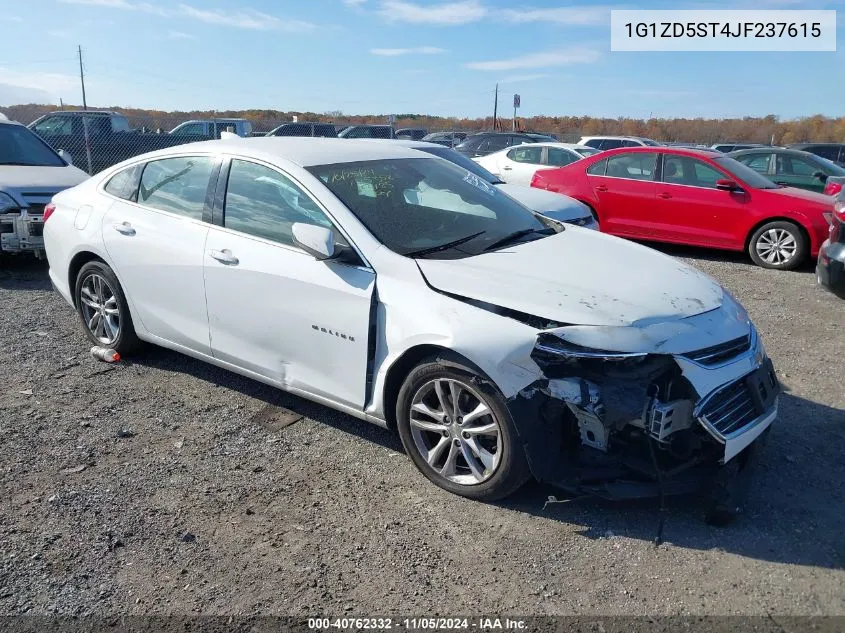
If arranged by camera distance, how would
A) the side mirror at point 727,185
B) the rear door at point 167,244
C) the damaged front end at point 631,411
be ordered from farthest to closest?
the side mirror at point 727,185 → the rear door at point 167,244 → the damaged front end at point 631,411

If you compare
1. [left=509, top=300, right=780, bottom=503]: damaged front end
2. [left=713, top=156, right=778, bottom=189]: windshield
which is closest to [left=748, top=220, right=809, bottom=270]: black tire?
[left=713, top=156, right=778, bottom=189]: windshield

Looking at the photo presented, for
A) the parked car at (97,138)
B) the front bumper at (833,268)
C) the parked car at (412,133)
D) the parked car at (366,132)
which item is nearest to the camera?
the front bumper at (833,268)

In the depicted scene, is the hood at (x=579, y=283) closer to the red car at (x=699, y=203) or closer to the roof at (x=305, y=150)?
the roof at (x=305, y=150)

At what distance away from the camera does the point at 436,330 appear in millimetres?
3262

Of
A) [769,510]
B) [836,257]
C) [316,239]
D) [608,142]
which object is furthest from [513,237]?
[608,142]

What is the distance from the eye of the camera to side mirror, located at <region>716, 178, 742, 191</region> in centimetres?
905

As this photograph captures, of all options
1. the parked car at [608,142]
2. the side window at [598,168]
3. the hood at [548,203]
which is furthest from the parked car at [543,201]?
the parked car at [608,142]

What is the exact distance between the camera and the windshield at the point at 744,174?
916cm

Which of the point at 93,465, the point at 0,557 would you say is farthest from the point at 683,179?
the point at 0,557

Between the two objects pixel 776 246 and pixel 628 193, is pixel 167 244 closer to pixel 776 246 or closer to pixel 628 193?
pixel 628 193

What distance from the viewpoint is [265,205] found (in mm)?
4074

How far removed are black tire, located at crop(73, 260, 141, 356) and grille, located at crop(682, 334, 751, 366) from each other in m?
3.80

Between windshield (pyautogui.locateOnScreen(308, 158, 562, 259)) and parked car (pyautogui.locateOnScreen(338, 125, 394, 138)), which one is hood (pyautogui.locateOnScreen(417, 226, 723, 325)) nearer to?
windshield (pyautogui.locateOnScreen(308, 158, 562, 259))

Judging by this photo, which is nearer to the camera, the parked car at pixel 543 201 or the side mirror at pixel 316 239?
the side mirror at pixel 316 239
